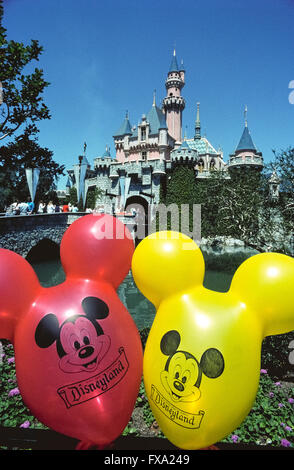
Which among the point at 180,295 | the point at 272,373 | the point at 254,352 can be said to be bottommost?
the point at 272,373

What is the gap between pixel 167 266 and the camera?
90.9 inches

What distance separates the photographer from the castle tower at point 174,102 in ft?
131

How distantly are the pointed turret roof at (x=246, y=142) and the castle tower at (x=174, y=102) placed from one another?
11.4 metres

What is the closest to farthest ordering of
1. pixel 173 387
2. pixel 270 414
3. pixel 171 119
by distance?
pixel 173 387 < pixel 270 414 < pixel 171 119

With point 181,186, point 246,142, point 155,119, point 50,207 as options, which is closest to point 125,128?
point 155,119

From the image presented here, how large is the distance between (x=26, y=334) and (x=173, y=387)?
1285 mm

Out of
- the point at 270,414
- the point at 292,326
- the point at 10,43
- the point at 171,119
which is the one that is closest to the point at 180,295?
the point at 292,326

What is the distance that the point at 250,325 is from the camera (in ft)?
7.16

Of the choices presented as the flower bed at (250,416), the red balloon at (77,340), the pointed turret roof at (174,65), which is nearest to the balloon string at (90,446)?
the red balloon at (77,340)

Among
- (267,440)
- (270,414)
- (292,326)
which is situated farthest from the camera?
(270,414)

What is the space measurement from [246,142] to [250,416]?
32.0m

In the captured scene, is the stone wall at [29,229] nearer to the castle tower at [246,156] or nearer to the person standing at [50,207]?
the person standing at [50,207]
